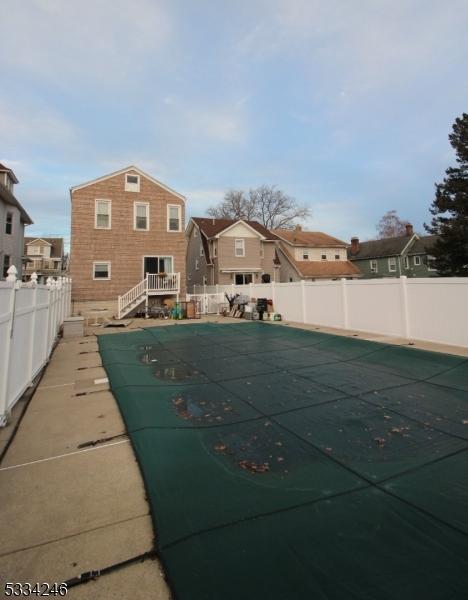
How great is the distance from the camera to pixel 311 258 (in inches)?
1156

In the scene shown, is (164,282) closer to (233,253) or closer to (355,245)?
(233,253)

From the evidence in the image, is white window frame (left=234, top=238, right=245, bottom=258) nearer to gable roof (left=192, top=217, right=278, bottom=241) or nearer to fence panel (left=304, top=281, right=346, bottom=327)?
gable roof (left=192, top=217, right=278, bottom=241)

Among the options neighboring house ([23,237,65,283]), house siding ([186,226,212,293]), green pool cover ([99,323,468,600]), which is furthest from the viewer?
neighboring house ([23,237,65,283])

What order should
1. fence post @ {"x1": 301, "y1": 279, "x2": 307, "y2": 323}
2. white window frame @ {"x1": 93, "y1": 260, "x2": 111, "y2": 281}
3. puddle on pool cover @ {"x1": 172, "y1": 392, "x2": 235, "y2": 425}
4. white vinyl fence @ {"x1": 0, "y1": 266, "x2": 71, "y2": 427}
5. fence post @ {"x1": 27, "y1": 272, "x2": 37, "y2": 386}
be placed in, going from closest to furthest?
1. white vinyl fence @ {"x1": 0, "y1": 266, "x2": 71, "y2": 427}
2. puddle on pool cover @ {"x1": 172, "y1": 392, "x2": 235, "y2": 425}
3. fence post @ {"x1": 27, "y1": 272, "x2": 37, "y2": 386}
4. fence post @ {"x1": 301, "y1": 279, "x2": 307, "y2": 323}
5. white window frame @ {"x1": 93, "y1": 260, "x2": 111, "y2": 281}

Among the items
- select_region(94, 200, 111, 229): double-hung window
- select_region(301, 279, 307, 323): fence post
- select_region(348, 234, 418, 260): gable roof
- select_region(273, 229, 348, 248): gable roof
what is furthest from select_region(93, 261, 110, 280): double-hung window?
select_region(348, 234, 418, 260): gable roof

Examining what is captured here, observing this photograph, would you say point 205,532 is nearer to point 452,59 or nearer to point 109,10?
point 109,10

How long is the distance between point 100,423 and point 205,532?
7.50ft

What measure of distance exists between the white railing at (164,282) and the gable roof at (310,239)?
1400cm

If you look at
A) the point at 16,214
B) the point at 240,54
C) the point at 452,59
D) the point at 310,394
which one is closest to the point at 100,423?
the point at 310,394

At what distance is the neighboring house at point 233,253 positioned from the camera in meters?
24.0

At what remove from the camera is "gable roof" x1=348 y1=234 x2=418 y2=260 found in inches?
1299

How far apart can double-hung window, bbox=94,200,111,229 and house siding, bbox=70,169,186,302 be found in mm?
184

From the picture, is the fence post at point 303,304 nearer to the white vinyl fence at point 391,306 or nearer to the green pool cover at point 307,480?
the white vinyl fence at point 391,306

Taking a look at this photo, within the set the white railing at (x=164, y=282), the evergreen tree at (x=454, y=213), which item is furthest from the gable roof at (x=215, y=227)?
the evergreen tree at (x=454, y=213)
